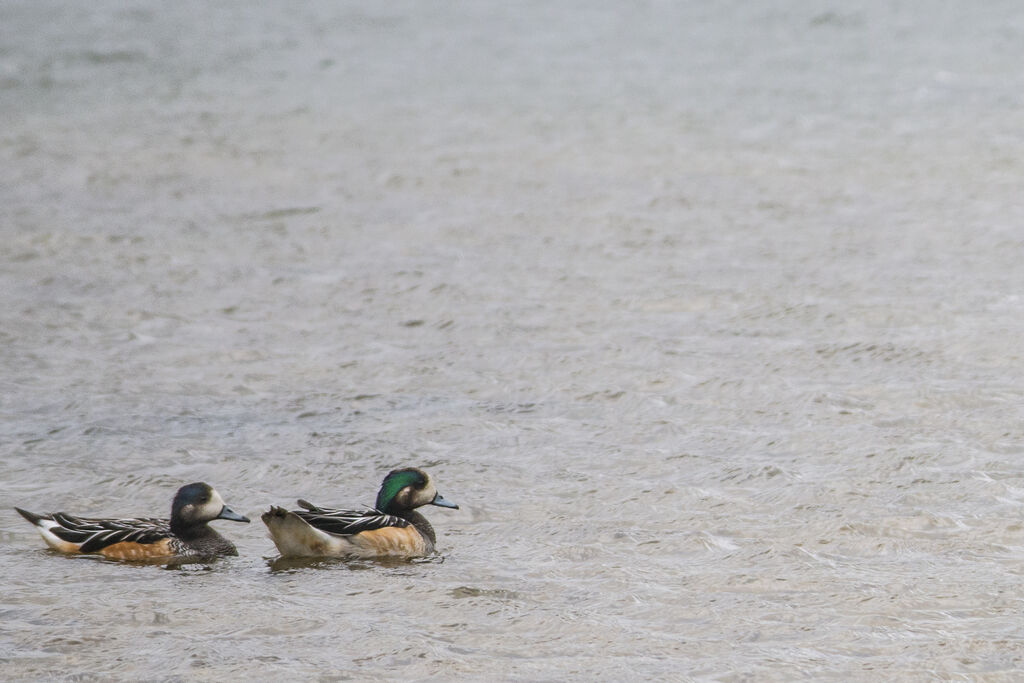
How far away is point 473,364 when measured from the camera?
11.8 metres

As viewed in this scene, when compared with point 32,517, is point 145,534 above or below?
below

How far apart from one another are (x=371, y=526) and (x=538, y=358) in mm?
3648

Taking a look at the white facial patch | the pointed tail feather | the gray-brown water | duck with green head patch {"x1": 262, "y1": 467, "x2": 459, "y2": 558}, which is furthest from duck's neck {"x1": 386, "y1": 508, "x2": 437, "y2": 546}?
the pointed tail feather

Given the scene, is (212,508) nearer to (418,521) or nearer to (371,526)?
(371,526)

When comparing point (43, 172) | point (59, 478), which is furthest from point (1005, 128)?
point (59, 478)

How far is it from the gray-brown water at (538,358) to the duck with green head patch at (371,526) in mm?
139

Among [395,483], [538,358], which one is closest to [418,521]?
[395,483]

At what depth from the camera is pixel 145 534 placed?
8.41 m

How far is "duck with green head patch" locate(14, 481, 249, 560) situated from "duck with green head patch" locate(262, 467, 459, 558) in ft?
1.07

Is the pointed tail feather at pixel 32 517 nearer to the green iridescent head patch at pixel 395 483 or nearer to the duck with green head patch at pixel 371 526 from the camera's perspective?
the duck with green head patch at pixel 371 526

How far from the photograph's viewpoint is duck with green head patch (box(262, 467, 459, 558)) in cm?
827

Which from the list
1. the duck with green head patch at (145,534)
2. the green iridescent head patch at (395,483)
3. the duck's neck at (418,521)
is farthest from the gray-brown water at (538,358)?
the green iridescent head patch at (395,483)

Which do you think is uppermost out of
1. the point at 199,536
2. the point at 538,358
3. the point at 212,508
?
the point at 212,508

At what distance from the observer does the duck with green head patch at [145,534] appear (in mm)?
8328
